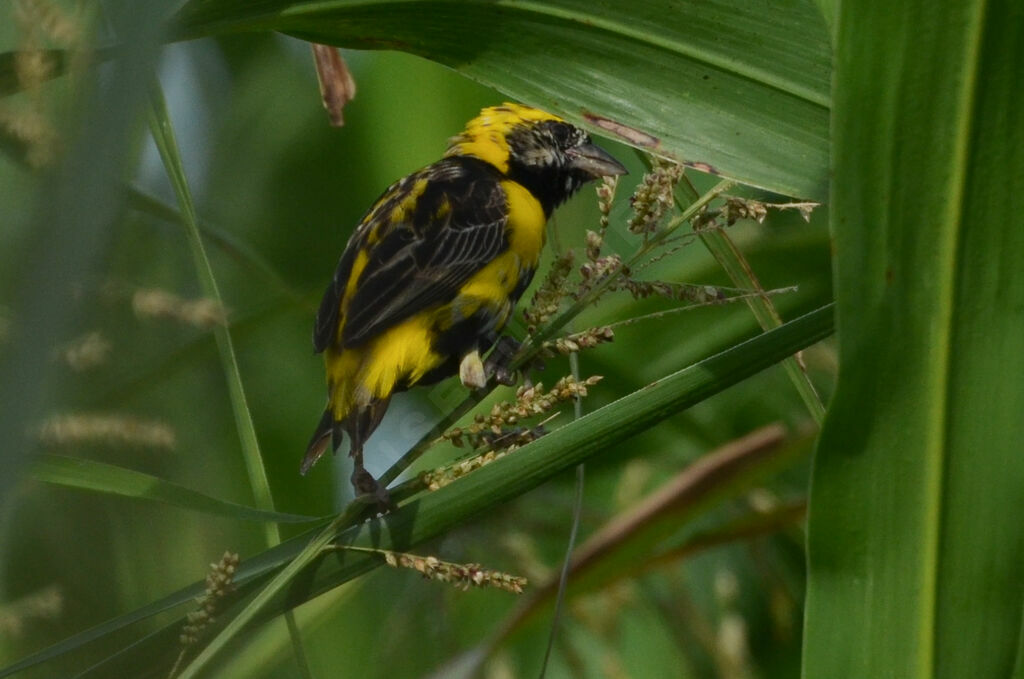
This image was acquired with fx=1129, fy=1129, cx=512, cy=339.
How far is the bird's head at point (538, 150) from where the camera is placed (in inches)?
106

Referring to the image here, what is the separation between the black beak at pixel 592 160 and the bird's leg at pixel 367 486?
1099 millimetres

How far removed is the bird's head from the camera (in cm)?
269

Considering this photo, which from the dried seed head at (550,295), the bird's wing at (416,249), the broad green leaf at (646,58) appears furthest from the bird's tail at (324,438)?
the broad green leaf at (646,58)

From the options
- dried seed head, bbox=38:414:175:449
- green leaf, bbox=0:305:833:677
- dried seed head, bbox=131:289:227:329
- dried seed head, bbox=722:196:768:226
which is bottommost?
green leaf, bbox=0:305:833:677

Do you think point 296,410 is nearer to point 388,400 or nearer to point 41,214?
point 388,400

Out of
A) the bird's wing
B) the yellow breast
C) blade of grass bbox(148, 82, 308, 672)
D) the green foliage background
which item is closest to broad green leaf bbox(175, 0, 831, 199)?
the green foliage background

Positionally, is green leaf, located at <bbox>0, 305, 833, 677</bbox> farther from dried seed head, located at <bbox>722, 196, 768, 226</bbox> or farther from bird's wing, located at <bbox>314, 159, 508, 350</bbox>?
bird's wing, located at <bbox>314, 159, 508, 350</bbox>

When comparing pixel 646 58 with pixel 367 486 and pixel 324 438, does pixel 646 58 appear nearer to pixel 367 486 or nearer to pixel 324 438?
pixel 367 486

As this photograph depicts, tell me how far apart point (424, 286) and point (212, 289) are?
→ 2.35 feet

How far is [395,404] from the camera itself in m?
2.08

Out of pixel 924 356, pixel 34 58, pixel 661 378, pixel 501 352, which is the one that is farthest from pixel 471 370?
pixel 34 58

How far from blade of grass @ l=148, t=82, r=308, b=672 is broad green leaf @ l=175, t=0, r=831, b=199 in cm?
13

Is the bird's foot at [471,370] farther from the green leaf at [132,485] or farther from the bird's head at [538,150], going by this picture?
the green leaf at [132,485]

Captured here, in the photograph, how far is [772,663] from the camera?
2467 millimetres
